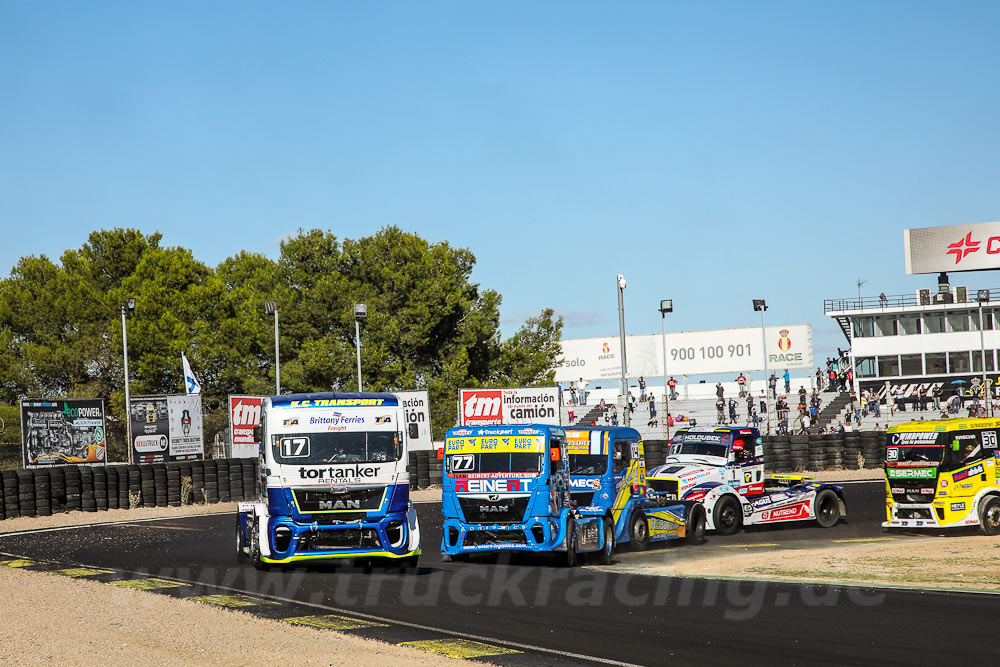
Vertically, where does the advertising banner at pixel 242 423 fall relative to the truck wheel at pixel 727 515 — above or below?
above

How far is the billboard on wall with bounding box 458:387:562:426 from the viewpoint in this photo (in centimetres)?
4197

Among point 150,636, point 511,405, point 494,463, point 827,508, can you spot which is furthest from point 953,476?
point 511,405

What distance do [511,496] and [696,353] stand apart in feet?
239

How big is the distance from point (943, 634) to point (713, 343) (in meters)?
78.5

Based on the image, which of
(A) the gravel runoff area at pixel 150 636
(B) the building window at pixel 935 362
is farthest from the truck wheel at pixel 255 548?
(B) the building window at pixel 935 362

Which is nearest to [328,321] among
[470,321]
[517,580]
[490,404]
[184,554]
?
[470,321]

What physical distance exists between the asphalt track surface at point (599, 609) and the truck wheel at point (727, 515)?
7.75ft

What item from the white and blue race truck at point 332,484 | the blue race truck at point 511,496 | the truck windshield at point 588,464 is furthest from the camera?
the truck windshield at point 588,464

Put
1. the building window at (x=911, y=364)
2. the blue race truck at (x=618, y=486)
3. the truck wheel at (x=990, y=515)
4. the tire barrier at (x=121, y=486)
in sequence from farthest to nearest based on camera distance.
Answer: the building window at (x=911, y=364) < the tire barrier at (x=121, y=486) < the truck wheel at (x=990, y=515) < the blue race truck at (x=618, y=486)

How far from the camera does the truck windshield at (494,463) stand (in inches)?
707

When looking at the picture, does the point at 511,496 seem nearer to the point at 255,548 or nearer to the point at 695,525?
the point at 255,548

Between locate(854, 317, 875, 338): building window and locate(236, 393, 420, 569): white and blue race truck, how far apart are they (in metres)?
64.6

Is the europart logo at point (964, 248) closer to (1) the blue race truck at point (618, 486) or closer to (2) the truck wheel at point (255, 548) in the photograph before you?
(1) the blue race truck at point (618, 486)

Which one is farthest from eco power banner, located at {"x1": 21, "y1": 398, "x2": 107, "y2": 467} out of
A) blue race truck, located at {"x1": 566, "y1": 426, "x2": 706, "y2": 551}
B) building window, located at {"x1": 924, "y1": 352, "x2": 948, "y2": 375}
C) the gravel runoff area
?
building window, located at {"x1": 924, "y1": 352, "x2": 948, "y2": 375}
